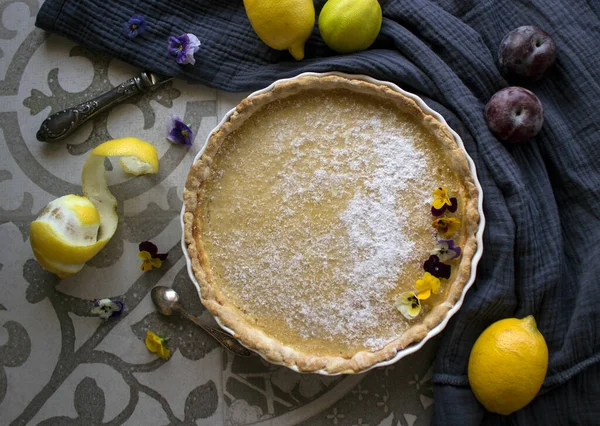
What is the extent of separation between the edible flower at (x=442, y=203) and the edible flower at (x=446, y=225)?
2 centimetres

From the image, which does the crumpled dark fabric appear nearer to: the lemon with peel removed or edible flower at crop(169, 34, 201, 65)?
edible flower at crop(169, 34, 201, 65)

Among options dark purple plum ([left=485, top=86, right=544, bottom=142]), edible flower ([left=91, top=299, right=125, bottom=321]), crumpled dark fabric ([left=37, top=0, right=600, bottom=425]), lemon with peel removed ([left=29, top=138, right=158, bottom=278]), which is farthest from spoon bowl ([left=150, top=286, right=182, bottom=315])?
dark purple plum ([left=485, top=86, right=544, bottom=142])

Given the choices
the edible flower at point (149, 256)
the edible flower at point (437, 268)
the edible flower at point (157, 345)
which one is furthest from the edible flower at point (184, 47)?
the edible flower at point (437, 268)

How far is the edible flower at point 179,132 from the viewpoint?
191 cm

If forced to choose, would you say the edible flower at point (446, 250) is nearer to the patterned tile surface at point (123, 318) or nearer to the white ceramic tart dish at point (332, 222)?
the white ceramic tart dish at point (332, 222)

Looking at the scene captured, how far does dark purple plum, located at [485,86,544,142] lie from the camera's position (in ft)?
5.54

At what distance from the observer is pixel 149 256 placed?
1.85 metres

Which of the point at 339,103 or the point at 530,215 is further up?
the point at 339,103

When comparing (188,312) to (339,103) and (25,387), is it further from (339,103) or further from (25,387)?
(339,103)

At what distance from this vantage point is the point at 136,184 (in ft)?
6.38

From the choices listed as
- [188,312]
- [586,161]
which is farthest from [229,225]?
Result: [586,161]

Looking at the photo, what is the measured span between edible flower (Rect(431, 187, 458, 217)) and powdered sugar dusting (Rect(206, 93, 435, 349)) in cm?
4

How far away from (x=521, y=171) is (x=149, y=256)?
116 cm

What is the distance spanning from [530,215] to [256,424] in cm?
103
